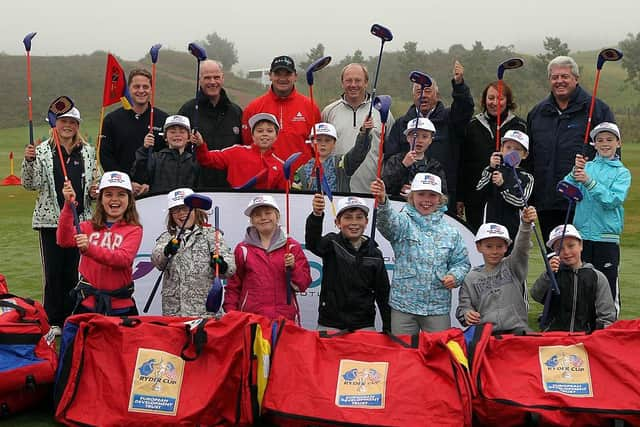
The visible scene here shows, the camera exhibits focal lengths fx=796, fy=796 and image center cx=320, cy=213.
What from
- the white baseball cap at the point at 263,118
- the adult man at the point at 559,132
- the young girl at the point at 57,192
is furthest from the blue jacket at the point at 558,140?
the young girl at the point at 57,192

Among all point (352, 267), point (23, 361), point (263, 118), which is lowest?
point (23, 361)

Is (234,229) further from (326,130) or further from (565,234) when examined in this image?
(565,234)

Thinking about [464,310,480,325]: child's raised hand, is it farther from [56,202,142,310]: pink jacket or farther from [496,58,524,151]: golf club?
[56,202,142,310]: pink jacket

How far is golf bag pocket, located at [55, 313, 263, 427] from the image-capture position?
4.16 meters

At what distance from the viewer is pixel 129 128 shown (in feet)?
21.8

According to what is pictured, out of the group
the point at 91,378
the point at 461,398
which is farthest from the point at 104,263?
the point at 461,398

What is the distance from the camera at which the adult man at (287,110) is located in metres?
6.56

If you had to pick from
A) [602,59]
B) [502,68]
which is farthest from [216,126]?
[602,59]

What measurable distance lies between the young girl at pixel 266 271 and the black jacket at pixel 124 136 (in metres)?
1.73

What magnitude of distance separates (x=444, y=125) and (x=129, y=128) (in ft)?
8.57

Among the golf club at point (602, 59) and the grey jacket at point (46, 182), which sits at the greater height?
the golf club at point (602, 59)

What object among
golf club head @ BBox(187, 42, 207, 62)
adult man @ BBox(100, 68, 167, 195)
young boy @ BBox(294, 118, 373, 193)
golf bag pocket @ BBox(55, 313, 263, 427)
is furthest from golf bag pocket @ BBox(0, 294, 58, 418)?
golf club head @ BBox(187, 42, 207, 62)

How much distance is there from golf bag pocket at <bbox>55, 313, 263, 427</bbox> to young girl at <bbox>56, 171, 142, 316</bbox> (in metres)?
0.65

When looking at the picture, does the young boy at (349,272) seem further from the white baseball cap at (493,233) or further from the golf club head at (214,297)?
the golf club head at (214,297)
